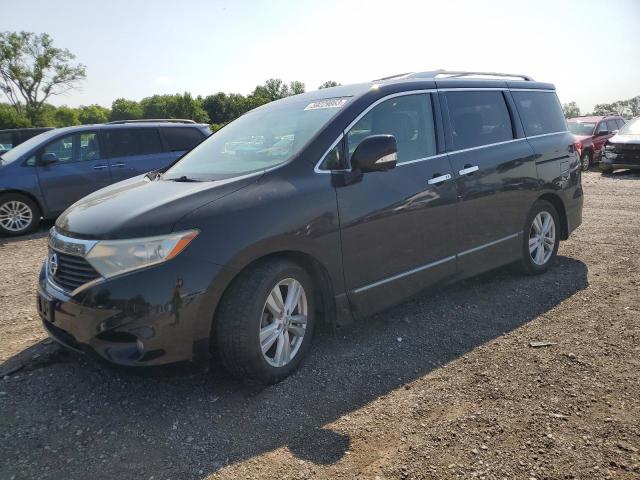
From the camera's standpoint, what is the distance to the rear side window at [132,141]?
8.66 meters

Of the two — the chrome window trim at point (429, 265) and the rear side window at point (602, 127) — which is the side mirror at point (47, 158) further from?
the rear side window at point (602, 127)

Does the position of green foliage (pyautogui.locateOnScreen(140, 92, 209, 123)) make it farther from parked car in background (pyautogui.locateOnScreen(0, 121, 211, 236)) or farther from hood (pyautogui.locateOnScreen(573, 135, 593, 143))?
parked car in background (pyautogui.locateOnScreen(0, 121, 211, 236))

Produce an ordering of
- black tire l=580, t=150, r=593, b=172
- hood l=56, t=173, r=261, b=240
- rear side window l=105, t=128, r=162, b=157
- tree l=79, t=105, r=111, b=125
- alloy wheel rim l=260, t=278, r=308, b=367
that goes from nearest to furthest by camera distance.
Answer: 1. hood l=56, t=173, r=261, b=240
2. alloy wheel rim l=260, t=278, r=308, b=367
3. rear side window l=105, t=128, r=162, b=157
4. black tire l=580, t=150, r=593, b=172
5. tree l=79, t=105, r=111, b=125

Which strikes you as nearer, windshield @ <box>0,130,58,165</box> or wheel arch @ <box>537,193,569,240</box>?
wheel arch @ <box>537,193,569,240</box>

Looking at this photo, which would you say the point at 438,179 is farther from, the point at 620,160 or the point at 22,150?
the point at 620,160

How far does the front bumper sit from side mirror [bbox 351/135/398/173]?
3.85ft

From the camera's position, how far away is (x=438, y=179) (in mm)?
3918

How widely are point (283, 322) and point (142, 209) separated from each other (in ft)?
3.51

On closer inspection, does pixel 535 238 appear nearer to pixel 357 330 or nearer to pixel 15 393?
pixel 357 330

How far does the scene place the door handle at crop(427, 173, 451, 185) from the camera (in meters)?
3.87

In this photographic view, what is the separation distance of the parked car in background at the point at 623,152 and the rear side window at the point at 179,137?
11511mm

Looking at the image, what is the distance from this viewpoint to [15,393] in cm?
312

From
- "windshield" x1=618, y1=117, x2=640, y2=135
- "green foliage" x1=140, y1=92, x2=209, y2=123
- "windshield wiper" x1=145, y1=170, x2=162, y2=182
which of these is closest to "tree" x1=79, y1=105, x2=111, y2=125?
"green foliage" x1=140, y1=92, x2=209, y2=123

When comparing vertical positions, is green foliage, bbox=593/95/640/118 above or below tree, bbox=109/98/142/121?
below
